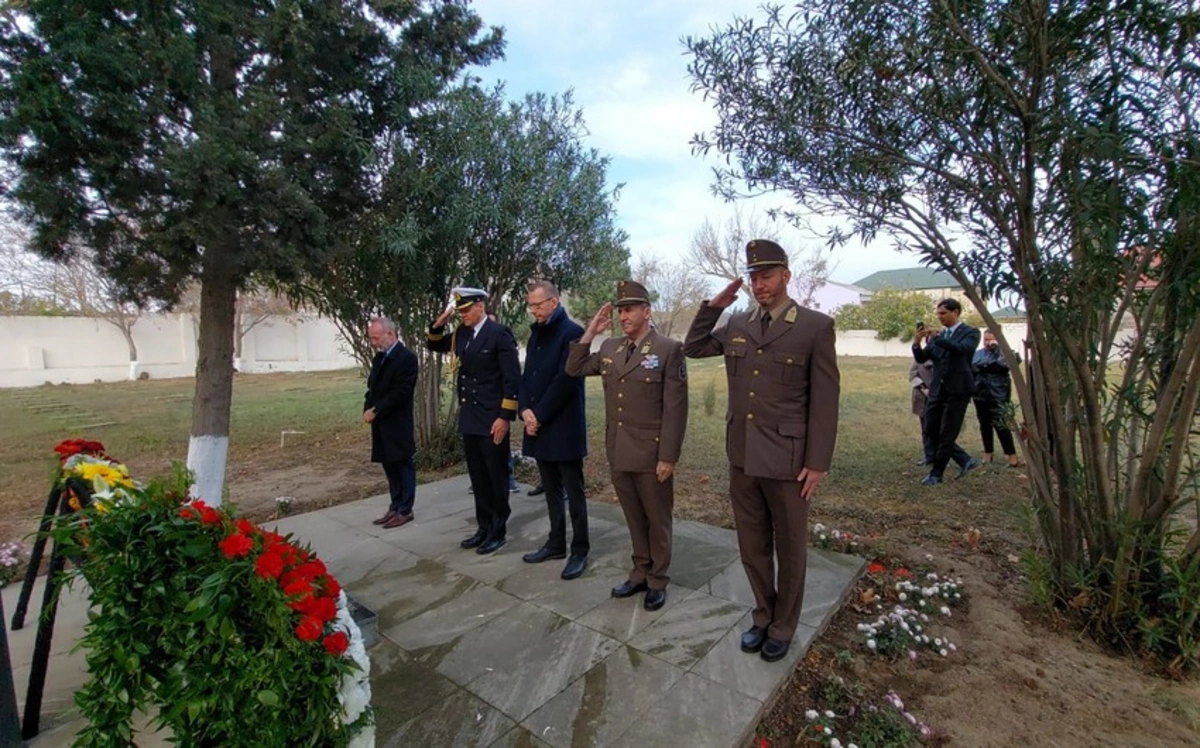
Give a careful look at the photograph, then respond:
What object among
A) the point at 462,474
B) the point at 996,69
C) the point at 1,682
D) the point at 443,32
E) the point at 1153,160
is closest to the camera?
the point at 1,682

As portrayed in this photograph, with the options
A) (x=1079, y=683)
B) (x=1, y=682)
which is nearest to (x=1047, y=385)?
(x=1079, y=683)

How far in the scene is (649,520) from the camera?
301cm

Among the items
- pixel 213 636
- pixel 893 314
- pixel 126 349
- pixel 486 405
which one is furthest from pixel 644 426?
pixel 893 314

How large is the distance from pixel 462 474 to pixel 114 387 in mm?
19436

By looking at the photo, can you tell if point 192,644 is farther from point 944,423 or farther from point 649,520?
point 944,423

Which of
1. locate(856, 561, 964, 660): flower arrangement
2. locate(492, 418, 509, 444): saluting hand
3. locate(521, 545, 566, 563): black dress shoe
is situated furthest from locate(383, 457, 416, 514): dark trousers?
locate(856, 561, 964, 660): flower arrangement

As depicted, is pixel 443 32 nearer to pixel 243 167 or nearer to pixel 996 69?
pixel 243 167

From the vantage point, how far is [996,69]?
8.03 ft

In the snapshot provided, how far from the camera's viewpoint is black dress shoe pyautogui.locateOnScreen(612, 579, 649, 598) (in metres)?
3.08

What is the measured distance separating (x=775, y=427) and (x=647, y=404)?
0.71 meters

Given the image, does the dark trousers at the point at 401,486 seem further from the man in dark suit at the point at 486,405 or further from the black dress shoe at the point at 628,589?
the black dress shoe at the point at 628,589

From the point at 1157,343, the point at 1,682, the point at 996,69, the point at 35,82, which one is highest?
the point at 35,82

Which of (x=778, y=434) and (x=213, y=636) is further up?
(x=778, y=434)

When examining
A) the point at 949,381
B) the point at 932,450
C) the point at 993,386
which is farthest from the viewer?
the point at 932,450
